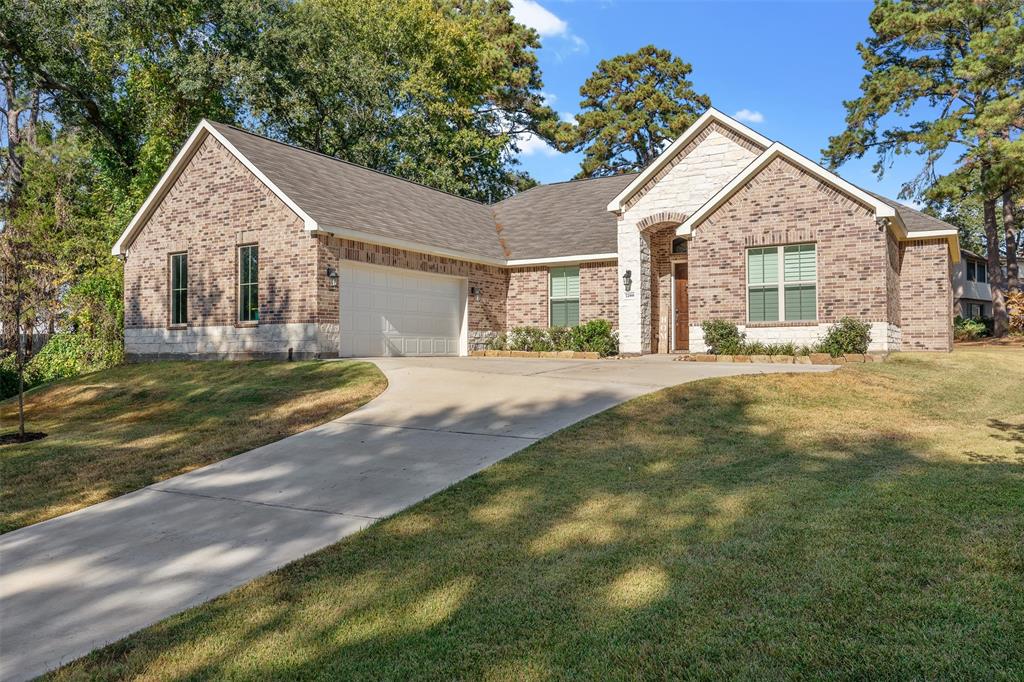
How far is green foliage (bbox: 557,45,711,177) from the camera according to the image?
144ft

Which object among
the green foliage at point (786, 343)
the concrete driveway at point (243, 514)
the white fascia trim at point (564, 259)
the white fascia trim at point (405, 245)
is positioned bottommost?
the concrete driveway at point (243, 514)

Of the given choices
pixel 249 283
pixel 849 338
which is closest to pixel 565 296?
pixel 849 338

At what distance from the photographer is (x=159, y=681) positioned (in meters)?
3.70

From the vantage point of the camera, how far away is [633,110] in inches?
1764

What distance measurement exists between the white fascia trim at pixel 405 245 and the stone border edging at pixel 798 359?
7.49 metres

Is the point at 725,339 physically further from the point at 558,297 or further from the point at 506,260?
the point at 506,260

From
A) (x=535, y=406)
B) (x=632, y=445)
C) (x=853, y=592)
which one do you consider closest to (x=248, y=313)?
(x=535, y=406)

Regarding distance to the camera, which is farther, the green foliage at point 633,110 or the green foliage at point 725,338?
the green foliage at point 633,110

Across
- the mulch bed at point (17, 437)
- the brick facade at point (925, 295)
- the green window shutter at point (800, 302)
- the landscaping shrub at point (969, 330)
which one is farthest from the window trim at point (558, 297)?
the landscaping shrub at point (969, 330)

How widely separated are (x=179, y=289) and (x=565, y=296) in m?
11.2

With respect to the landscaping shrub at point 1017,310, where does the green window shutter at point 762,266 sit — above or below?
above

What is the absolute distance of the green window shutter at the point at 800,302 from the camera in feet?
57.0

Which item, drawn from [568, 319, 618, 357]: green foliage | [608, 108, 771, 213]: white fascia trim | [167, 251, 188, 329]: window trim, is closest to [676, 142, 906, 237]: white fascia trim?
[608, 108, 771, 213]: white fascia trim

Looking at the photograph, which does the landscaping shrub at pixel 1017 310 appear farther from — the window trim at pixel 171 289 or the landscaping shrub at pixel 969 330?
the window trim at pixel 171 289
